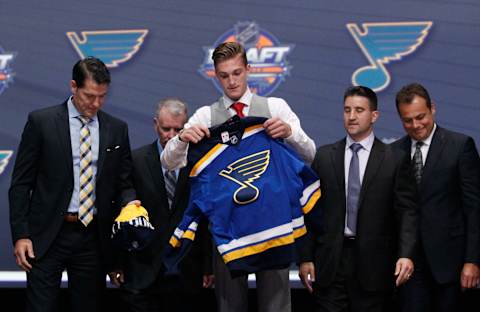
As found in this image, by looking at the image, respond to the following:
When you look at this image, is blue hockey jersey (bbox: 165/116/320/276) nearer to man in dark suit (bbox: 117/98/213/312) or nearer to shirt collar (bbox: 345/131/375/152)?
shirt collar (bbox: 345/131/375/152)

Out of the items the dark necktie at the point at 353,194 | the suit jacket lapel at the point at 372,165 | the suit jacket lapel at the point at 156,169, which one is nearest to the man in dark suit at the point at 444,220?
the suit jacket lapel at the point at 372,165

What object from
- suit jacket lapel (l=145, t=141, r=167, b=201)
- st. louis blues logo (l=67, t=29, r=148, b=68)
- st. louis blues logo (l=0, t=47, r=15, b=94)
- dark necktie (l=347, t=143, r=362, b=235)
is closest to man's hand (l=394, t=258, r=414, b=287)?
dark necktie (l=347, t=143, r=362, b=235)

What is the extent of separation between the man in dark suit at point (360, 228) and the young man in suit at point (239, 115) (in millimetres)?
172

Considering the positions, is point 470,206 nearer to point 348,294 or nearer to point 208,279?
point 348,294

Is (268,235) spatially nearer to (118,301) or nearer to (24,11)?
(118,301)

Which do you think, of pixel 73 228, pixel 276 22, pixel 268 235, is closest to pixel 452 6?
pixel 276 22

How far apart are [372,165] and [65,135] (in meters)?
1.48

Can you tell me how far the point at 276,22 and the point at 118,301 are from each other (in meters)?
2.18

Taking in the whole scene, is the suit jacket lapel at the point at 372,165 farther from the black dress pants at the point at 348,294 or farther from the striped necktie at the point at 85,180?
the striped necktie at the point at 85,180

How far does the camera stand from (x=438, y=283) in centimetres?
358

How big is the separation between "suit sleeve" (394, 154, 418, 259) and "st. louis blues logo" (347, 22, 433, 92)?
1253 millimetres

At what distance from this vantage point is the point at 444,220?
3613 mm

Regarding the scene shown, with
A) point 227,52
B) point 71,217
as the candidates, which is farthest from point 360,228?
point 71,217

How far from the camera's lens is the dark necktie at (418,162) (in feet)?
12.0
